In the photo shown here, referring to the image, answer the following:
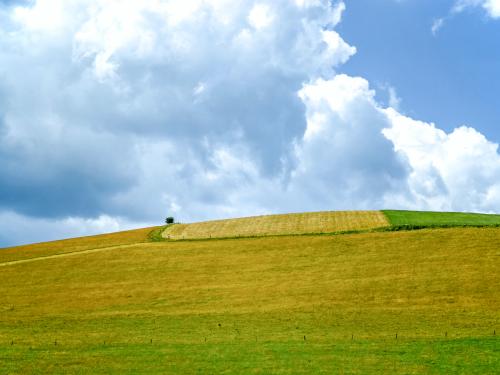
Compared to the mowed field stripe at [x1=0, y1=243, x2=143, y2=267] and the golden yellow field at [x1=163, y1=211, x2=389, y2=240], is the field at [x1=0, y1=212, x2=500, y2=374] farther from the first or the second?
the golden yellow field at [x1=163, y1=211, x2=389, y2=240]

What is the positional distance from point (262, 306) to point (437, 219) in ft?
103

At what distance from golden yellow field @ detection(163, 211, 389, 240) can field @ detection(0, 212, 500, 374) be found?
416 centimetres

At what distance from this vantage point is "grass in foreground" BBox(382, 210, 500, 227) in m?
57.0

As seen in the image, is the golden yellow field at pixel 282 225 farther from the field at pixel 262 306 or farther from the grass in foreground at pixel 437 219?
the field at pixel 262 306

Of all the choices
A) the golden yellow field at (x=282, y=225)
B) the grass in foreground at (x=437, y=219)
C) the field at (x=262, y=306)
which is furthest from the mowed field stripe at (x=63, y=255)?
the grass in foreground at (x=437, y=219)

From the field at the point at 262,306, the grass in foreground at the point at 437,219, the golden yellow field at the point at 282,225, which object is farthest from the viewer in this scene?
the golden yellow field at the point at 282,225

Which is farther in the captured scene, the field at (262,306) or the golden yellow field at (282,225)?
the golden yellow field at (282,225)

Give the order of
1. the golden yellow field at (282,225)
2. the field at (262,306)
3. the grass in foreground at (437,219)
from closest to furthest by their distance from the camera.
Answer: the field at (262,306) → the grass in foreground at (437,219) → the golden yellow field at (282,225)

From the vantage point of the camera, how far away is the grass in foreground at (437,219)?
5698 centimetres

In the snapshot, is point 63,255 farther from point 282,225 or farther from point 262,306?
point 262,306

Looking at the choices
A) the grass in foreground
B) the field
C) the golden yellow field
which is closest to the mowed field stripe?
the field

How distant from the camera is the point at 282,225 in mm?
65688

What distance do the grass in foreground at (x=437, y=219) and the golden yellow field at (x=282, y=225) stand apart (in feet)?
5.19

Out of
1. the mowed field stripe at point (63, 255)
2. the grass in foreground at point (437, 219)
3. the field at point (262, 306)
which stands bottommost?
the field at point (262, 306)
